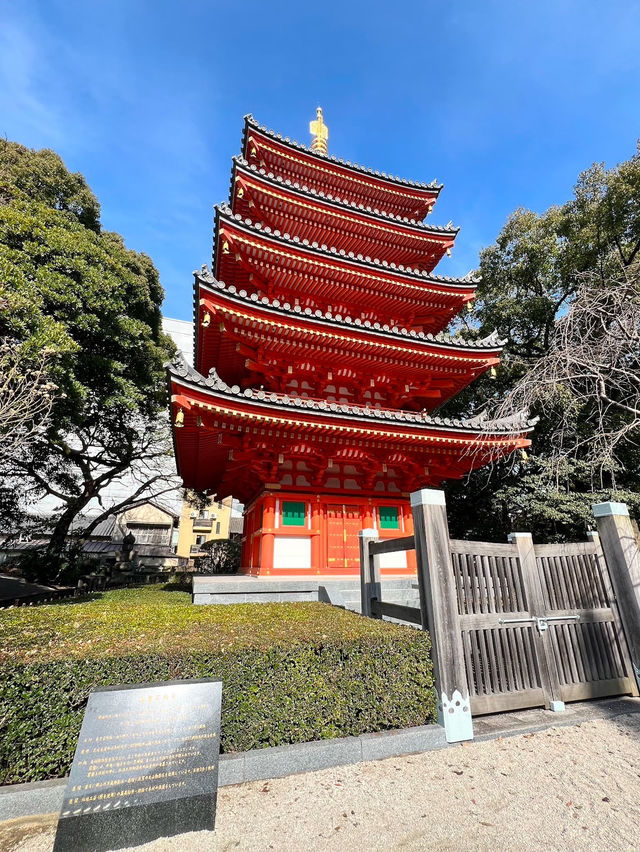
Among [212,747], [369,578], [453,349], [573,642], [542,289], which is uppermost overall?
[542,289]

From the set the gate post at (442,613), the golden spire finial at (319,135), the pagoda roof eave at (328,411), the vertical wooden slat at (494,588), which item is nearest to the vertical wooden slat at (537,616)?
the vertical wooden slat at (494,588)

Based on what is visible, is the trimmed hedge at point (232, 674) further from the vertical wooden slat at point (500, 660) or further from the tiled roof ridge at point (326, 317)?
the tiled roof ridge at point (326, 317)

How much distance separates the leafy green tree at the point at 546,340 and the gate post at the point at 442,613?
784cm

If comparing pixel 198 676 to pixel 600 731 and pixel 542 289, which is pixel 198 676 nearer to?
pixel 600 731

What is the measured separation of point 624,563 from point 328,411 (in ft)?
19.9

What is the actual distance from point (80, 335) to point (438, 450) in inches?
545

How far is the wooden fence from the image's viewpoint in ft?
16.1

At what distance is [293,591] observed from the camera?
8.81 meters

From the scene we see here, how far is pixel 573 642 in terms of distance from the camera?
566 centimetres

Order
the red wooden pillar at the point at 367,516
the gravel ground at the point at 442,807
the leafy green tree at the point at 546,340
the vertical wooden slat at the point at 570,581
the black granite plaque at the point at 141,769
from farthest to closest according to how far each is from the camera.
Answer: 1. the leafy green tree at the point at 546,340
2. the red wooden pillar at the point at 367,516
3. the vertical wooden slat at the point at 570,581
4. the gravel ground at the point at 442,807
5. the black granite plaque at the point at 141,769

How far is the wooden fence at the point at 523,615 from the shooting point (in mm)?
4918

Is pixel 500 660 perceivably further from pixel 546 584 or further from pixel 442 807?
pixel 442 807

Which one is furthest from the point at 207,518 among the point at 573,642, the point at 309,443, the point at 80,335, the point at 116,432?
the point at 573,642

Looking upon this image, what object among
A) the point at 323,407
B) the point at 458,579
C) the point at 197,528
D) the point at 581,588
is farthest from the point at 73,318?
the point at 197,528
